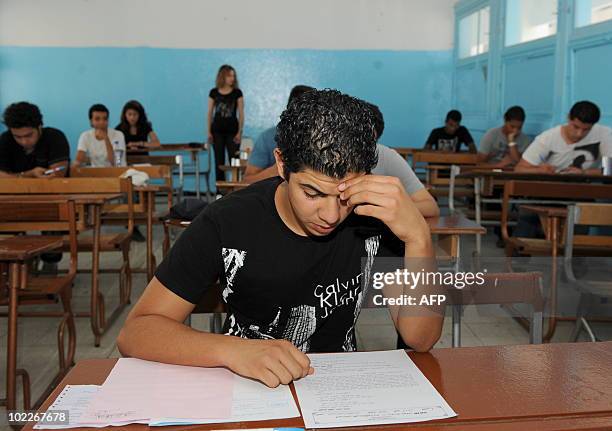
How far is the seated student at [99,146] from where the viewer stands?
5754 mm

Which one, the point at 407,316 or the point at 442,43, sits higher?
the point at 442,43

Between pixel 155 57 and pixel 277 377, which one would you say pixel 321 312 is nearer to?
pixel 277 377

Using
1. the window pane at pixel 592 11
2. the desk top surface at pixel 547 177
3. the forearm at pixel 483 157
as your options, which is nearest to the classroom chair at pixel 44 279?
the desk top surface at pixel 547 177

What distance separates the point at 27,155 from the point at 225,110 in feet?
11.9

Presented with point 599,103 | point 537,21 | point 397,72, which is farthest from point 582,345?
point 397,72

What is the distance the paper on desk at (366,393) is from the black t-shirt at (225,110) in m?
6.82

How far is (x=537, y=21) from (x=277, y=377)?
20.4 feet

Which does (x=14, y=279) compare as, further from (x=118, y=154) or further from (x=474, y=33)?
(x=474, y=33)

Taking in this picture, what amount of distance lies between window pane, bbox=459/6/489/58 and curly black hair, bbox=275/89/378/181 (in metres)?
7.04

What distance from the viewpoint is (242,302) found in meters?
1.24

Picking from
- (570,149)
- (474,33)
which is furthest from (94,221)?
(474,33)

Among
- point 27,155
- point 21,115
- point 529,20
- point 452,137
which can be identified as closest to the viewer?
point 21,115

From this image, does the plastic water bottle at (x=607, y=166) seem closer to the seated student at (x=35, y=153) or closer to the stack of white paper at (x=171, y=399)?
the seated student at (x=35, y=153)

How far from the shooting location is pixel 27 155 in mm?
4219
